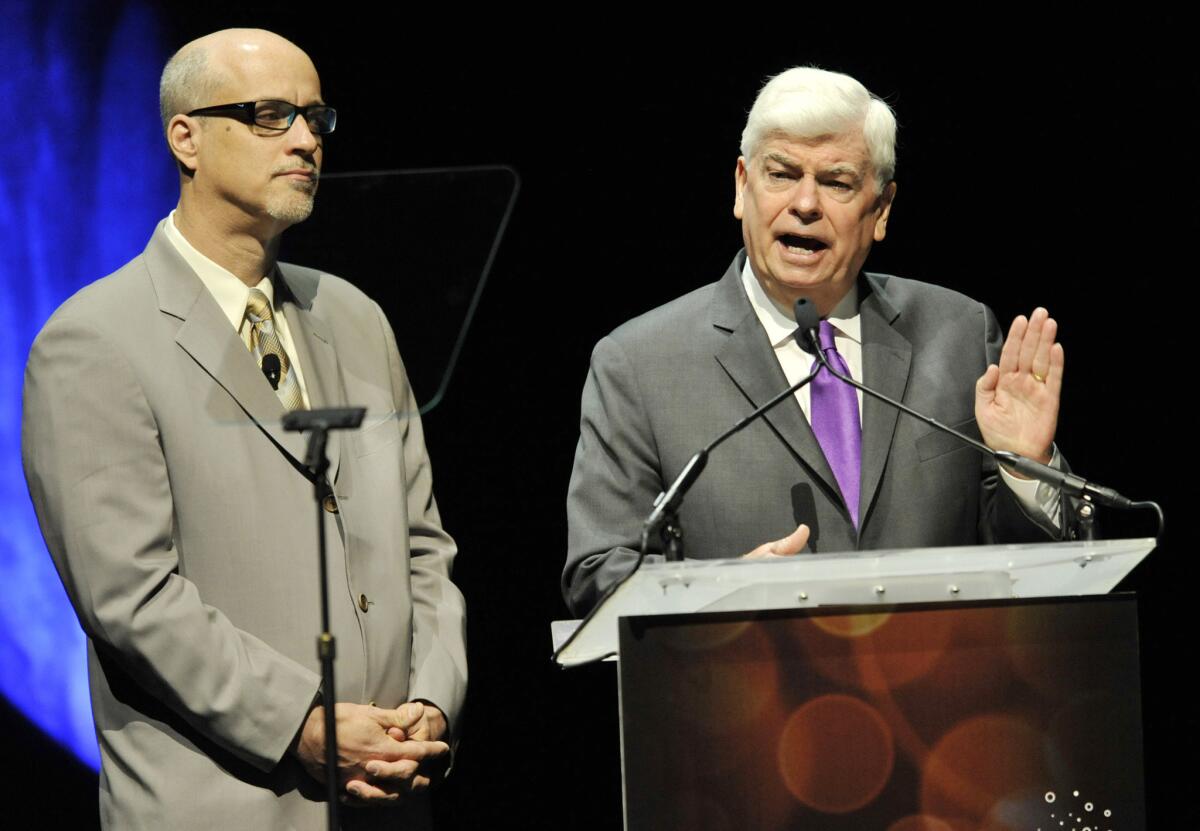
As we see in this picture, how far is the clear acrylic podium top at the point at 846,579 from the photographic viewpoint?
1974mm

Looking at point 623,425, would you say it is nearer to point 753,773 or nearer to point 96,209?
point 753,773

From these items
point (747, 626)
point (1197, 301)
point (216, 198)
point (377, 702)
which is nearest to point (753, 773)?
point (747, 626)

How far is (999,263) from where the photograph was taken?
398 centimetres

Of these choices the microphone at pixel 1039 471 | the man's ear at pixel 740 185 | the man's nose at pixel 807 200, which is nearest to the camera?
the microphone at pixel 1039 471

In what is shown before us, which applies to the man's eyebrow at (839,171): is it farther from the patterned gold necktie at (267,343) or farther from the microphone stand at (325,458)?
the microphone stand at (325,458)

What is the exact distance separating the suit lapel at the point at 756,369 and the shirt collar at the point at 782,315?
0.9 inches

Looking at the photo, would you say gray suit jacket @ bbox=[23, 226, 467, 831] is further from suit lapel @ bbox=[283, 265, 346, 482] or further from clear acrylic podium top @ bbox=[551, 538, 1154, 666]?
clear acrylic podium top @ bbox=[551, 538, 1154, 666]

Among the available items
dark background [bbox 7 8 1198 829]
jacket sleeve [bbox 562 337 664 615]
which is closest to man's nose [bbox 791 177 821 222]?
jacket sleeve [bbox 562 337 664 615]

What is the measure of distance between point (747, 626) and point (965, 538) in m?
0.97

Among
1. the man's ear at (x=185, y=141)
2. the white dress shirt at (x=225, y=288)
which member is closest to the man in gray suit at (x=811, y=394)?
the white dress shirt at (x=225, y=288)

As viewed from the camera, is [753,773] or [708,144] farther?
[708,144]

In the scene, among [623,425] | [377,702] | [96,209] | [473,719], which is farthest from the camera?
[473,719]

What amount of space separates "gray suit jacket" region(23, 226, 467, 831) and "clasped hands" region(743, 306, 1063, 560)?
75 centimetres

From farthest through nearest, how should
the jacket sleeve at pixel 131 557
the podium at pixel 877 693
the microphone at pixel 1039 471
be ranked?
the jacket sleeve at pixel 131 557 → the microphone at pixel 1039 471 → the podium at pixel 877 693
